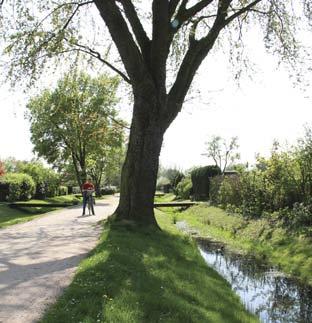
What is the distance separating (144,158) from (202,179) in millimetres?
23179

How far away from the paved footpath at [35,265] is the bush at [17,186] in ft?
67.1

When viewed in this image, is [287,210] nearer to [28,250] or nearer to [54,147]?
[28,250]

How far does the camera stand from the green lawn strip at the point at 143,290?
6055mm

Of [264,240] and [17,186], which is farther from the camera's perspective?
[17,186]

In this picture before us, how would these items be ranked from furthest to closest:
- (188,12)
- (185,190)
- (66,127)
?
(66,127)
(185,190)
(188,12)

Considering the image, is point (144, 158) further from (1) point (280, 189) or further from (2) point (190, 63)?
(1) point (280, 189)

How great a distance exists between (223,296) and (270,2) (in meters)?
12.4

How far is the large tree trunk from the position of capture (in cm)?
1457

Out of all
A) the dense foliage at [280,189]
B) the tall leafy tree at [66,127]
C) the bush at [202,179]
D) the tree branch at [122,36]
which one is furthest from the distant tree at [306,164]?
the tall leafy tree at [66,127]

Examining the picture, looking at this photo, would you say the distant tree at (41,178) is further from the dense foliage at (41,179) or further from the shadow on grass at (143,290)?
the shadow on grass at (143,290)

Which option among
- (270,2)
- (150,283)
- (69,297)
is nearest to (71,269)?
(150,283)

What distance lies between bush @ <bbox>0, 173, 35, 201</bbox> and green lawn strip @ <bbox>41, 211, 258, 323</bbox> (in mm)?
25077

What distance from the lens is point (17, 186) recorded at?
35906mm

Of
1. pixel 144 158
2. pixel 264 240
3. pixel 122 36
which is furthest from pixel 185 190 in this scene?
pixel 122 36
